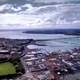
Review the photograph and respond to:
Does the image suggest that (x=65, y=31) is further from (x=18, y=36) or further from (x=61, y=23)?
(x=18, y=36)

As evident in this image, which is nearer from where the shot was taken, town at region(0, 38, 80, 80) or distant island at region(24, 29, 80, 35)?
town at region(0, 38, 80, 80)

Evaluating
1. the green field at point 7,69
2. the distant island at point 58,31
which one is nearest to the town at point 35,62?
the green field at point 7,69

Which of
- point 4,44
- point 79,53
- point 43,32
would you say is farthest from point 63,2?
point 4,44

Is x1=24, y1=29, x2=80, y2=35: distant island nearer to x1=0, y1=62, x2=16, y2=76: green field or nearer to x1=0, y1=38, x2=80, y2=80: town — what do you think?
x1=0, y1=38, x2=80, y2=80: town

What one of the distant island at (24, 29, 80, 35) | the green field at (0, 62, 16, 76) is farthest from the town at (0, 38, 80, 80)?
the distant island at (24, 29, 80, 35)

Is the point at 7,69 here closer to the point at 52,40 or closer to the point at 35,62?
the point at 35,62

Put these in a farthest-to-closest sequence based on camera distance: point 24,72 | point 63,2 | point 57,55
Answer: point 63,2
point 57,55
point 24,72

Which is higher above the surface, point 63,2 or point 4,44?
point 63,2

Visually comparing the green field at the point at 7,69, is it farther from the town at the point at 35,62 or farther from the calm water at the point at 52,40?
the calm water at the point at 52,40
